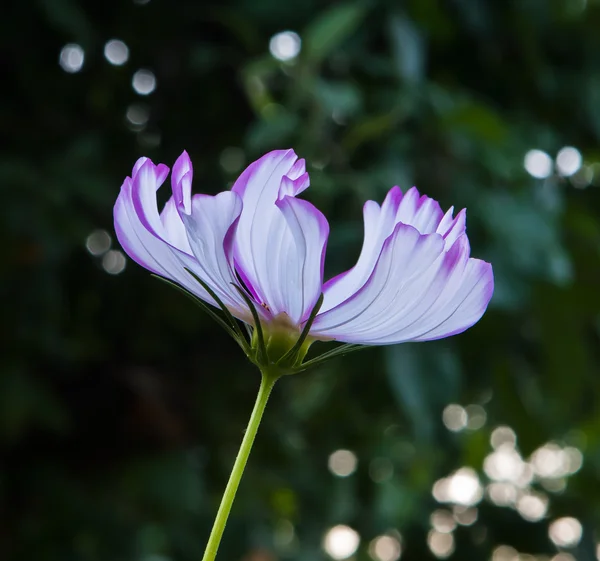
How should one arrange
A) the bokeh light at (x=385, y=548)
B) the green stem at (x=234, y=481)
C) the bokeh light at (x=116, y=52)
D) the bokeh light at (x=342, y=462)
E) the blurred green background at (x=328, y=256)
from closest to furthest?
1. the green stem at (x=234, y=481)
2. the blurred green background at (x=328, y=256)
3. the bokeh light at (x=116, y=52)
4. the bokeh light at (x=342, y=462)
5. the bokeh light at (x=385, y=548)

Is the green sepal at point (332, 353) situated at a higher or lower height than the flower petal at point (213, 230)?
lower

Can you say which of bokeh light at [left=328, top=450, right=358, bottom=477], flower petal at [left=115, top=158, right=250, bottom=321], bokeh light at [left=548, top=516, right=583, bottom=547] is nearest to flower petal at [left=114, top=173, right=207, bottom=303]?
flower petal at [left=115, top=158, right=250, bottom=321]

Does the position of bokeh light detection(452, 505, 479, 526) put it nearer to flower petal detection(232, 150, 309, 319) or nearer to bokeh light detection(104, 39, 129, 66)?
bokeh light detection(104, 39, 129, 66)

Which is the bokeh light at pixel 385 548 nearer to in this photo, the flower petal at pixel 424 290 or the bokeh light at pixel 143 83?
the bokeh light at pixel 143 83

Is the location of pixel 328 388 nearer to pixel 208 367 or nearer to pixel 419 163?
pixel 208 367

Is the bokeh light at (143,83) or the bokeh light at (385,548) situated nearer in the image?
the bokeh light at (143,83)

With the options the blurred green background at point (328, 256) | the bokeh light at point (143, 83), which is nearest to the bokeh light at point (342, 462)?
the blurred green background at point (328, 256)

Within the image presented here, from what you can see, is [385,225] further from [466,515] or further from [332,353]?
[466,515]
